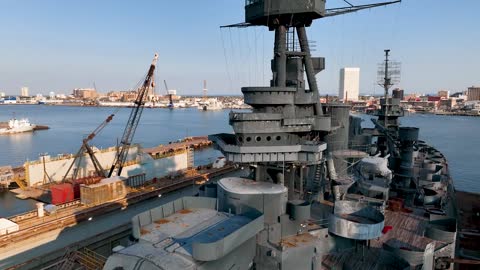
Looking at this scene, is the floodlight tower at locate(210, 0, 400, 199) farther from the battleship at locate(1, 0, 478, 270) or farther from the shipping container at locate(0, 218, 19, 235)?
the shipping container at locate(0, 218, 19, 235)

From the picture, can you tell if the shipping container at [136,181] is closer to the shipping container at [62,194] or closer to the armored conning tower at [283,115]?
the shipping container at [62,194]

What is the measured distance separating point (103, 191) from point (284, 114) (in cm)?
2157

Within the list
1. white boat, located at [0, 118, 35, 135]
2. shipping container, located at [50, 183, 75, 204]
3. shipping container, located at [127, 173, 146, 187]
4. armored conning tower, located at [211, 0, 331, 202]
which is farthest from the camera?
→ white boat, located at [0, 118, 35, 135]

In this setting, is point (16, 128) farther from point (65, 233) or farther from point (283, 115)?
point (283, 115)

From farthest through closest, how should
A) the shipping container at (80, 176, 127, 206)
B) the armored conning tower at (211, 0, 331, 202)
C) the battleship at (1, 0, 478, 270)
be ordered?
1. the shipping container at (80, 176, 127, 206)
2. the armored conning tower at (211, 0, 331, 202)
3. the battleship at (1, 0, 478, 270)

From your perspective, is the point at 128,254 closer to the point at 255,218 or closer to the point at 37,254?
the point at 255,218

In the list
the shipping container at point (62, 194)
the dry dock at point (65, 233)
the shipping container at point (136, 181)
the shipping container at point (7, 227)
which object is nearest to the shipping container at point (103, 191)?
the dry dock at point (65, 233)

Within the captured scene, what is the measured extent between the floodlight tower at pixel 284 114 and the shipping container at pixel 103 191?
16908mm

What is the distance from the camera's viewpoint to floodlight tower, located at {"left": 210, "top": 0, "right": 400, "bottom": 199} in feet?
49.3

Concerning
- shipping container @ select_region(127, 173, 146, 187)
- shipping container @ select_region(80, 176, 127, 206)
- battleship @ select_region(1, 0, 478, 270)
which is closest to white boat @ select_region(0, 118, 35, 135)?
shipping container @ select_region(127, 173, 146, 187)

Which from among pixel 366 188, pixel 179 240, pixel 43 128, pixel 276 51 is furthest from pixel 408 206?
pixel 43 128

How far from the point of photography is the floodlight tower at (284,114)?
1503 centimetres

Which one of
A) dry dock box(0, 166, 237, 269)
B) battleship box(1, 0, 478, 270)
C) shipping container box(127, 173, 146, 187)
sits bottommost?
dry dock box(0, 166, 237, 269)

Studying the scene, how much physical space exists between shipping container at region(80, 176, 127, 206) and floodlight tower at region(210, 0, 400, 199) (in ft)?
55.5
